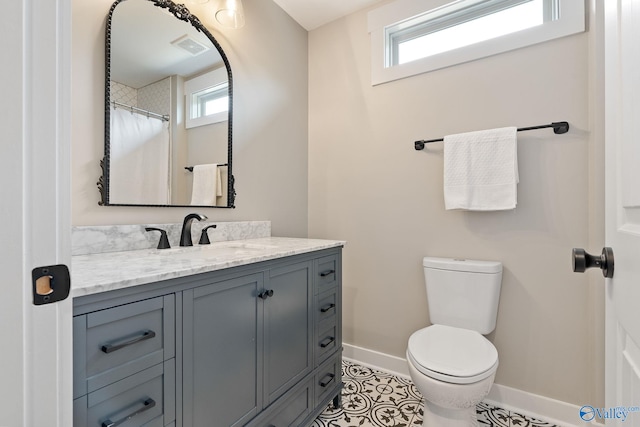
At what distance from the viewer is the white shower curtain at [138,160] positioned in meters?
1.32

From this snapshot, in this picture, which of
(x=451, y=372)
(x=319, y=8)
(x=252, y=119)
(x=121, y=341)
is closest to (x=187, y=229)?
(x=121, y=341)

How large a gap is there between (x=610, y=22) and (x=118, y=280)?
1277 mm

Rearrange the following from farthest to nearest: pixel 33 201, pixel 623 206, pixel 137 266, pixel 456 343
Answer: pixel 456 343, pixel 137 266, pixel 623 206, pixel 33 201

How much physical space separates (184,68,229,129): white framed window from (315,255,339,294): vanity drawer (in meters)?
1.00

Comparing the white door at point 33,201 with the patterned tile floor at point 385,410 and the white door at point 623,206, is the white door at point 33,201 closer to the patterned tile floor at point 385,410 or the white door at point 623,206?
the white door at point 623,206

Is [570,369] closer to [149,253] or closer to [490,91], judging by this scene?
[490,91]

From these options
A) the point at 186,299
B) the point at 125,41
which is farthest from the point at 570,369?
the point at 125,41

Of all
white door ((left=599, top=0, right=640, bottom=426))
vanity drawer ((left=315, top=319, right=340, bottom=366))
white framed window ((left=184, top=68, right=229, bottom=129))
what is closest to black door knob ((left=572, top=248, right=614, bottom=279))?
white door ((left=599, top=0, right=640, bottom=426))

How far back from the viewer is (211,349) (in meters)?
1.02

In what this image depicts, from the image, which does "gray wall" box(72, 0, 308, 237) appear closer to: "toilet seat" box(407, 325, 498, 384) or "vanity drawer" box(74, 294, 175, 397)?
"vanity drawer" box(74, 294, 175, 397)

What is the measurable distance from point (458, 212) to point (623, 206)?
131 cm

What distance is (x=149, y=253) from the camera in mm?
1274

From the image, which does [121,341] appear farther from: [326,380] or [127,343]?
[326,380]

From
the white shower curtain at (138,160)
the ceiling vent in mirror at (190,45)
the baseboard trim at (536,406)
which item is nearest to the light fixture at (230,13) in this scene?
the ceiling vent in mirror at (190,45)
